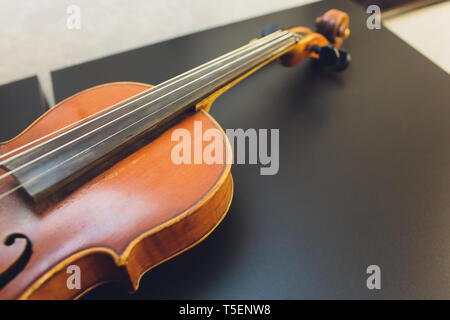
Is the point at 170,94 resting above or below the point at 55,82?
below

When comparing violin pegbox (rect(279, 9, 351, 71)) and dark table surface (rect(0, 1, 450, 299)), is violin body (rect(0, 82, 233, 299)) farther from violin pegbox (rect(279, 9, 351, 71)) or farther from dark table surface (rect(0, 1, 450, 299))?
violin pegbox (rect(279, 9, 351, 71))

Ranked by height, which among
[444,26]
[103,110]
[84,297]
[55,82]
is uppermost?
[444,26]

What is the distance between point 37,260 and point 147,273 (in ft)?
0.72

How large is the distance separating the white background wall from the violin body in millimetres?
626

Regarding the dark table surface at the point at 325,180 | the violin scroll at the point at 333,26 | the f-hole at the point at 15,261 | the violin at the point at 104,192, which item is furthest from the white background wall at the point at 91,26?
the f-hole at the point at 15,261

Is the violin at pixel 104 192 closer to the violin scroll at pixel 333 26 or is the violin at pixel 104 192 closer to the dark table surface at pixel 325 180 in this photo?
the dark table surface at pixel 325 180

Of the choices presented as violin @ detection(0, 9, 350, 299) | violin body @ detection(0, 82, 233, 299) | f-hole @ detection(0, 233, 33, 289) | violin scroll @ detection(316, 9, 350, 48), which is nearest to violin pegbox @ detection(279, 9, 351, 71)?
violin scroll @ detection(316, 9, 350, 48)

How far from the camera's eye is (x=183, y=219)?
1.73 ft

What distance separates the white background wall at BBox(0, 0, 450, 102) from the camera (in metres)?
1.05

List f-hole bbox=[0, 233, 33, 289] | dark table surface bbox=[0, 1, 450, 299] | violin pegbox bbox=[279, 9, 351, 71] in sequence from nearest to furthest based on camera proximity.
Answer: f-hole bbox=[0, 233, 33, 289], dark table surface bbox=[0, 1, 450, 299], violin pegbox bbox=[279, 9, 351, 71]

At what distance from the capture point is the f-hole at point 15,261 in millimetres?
428

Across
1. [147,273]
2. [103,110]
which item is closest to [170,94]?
[103,110]

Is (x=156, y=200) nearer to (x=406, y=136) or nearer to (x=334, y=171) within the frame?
(x=334, y=171)

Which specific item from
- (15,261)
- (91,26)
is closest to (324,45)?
(91,26)
